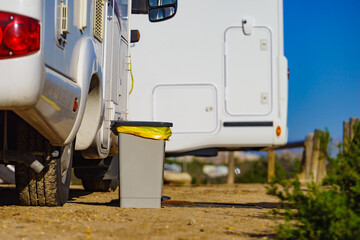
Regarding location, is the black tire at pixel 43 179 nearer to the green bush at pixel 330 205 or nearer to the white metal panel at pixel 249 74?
→ the green bush at pixel 330 205

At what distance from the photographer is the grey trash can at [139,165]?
601 cm

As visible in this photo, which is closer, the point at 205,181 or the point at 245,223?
the point at 245,223

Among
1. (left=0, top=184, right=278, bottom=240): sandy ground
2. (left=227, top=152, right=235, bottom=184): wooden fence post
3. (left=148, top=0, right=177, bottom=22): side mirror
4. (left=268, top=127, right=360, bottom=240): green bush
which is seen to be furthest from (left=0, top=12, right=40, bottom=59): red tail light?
(left=227, top=152, right=235, bottom=184): wooden fence post

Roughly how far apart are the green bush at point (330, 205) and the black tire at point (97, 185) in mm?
5260

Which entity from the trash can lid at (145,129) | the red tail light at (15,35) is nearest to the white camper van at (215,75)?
the trash can lid at (145,129)

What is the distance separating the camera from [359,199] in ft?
12.7

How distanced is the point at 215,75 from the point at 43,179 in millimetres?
3325

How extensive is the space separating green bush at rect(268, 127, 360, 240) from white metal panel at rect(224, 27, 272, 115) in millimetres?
3830

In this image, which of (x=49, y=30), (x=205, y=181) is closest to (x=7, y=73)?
(x=49, y=30)

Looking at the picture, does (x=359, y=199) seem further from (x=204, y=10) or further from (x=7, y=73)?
(x=204, y=10)

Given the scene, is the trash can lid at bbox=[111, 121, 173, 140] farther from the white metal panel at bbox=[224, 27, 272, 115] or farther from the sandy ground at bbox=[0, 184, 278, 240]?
the white metal panel at bbox=[224, 27, 272, 115]

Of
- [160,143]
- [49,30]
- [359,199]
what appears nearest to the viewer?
[359,199]

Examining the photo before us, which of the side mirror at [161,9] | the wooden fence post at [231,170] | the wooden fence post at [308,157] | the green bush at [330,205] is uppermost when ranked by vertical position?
the side mirror at [161,9]

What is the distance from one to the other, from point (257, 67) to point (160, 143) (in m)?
2.38
